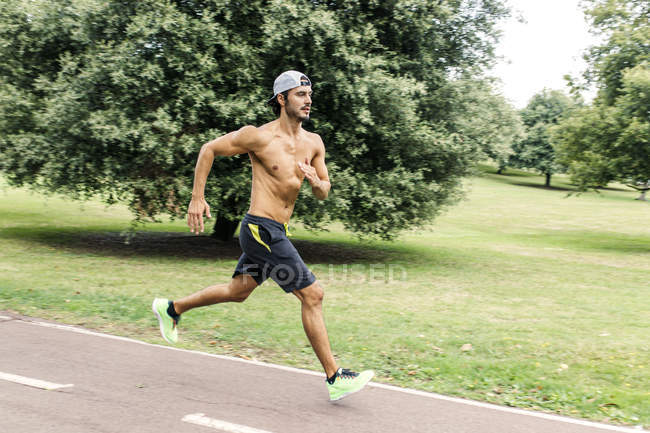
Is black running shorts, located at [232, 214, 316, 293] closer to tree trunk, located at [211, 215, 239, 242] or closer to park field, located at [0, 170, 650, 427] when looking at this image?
park field, located at [0, 170, 650, 427]

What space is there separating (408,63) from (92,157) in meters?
7.03

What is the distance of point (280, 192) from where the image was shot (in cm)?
466

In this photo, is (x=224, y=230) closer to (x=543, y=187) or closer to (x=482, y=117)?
(x=482, y=117)

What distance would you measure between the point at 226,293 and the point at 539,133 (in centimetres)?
6203

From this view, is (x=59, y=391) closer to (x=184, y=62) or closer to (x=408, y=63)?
(x=184, y=62)

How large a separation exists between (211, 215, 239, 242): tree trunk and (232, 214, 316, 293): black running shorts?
1159cm

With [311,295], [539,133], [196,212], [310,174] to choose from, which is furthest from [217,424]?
[539,133]

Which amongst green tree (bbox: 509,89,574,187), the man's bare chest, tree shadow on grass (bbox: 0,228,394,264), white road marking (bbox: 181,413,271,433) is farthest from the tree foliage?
green tree (bbox: 509,89,574,187)

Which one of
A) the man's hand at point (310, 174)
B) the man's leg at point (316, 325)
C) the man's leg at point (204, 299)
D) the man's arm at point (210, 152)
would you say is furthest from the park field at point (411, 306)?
the man's hand at point (310, 174)

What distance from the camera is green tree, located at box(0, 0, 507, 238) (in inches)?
452

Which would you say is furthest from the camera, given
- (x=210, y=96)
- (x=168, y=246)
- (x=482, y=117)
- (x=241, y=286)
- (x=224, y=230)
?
(x=224, y=230)

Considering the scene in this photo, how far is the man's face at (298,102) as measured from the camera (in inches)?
180

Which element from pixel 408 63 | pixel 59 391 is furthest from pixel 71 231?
pixel 59 391

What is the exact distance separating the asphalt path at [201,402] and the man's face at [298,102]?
7.05ft
